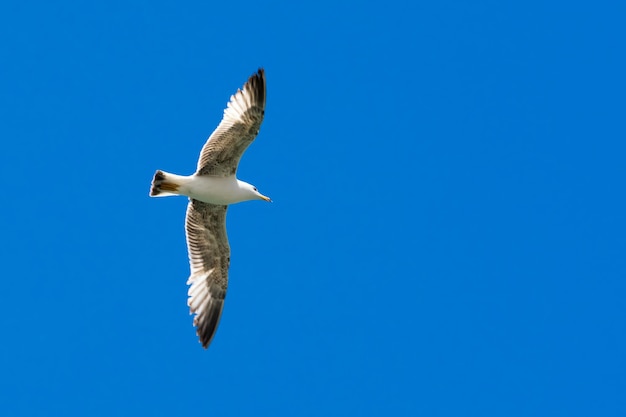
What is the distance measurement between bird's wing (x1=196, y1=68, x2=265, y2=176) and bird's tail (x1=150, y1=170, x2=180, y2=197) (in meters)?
0.40

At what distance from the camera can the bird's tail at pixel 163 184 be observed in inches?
563

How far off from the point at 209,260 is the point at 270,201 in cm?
144

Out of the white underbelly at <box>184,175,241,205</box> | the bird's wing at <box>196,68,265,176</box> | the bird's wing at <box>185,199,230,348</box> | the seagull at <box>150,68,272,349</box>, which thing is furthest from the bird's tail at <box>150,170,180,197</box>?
the bird's wing at <box>185,199,230,348</box>

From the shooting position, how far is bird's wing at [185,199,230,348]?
1527 centimetres

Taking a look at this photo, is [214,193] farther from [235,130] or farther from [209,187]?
[235,130]

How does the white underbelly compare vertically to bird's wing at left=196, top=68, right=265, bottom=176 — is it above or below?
below

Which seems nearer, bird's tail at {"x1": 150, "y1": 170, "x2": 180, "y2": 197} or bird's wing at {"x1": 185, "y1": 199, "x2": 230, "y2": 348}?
bird's tail at {"x1": 150, "y1": 170, "x2": 180, "y2": 197}

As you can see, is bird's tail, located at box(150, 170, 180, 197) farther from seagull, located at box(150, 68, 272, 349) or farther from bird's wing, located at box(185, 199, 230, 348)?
bird's wing, located at box(185, 199, 230, 348)

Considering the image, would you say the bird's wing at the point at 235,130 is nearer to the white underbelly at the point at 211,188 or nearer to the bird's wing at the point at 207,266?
the white underbelly at the point at 211,188

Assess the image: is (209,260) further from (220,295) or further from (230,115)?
(230,115)

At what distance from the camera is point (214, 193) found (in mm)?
14539

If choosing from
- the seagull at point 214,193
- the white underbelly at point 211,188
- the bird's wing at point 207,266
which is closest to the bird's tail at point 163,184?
the seagull at point 214,193

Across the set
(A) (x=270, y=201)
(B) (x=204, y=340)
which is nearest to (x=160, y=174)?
(A) (x=270, y=201)

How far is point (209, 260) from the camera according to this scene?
15.6m
